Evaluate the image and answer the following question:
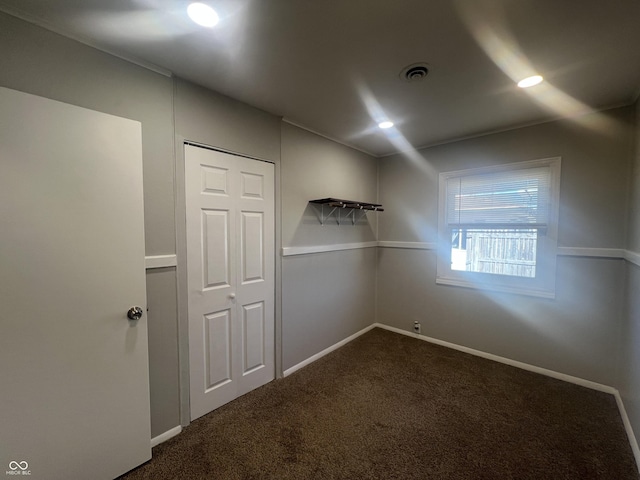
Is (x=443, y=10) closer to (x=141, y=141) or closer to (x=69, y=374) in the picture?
(x=141, y=141)

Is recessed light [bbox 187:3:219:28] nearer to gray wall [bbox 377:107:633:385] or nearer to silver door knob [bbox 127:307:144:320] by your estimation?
silver door knob [bbox 127:307:144:320]

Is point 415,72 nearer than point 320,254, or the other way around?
point 415,72

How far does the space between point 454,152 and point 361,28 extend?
7.04ft

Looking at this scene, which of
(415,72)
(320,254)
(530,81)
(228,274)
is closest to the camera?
(415,72)

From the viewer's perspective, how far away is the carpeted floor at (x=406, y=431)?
1510 mm

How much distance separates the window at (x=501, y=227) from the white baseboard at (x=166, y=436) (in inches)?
114

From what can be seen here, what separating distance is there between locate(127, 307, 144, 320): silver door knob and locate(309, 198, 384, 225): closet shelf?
1712 mm

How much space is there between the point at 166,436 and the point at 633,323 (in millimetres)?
3301

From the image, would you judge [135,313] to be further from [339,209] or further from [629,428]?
[629,428]

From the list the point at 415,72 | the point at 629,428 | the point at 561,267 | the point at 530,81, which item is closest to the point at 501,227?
the point at 561,267

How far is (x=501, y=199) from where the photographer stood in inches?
107

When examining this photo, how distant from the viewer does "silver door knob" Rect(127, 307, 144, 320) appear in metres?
1.48

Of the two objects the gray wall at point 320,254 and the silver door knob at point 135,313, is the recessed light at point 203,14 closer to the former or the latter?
the gray wall at point 320,254

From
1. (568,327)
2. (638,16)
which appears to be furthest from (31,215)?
(568,327)
